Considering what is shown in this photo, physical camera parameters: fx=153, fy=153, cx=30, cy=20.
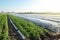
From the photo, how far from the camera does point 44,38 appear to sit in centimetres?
1276

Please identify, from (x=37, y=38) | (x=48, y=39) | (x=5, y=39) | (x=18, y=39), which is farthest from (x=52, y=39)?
(x=5, y=39)

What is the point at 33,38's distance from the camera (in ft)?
40.4

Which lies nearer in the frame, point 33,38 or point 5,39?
point 5,39

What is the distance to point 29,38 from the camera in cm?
1230

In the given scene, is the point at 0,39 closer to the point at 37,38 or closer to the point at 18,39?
the point at 18,39

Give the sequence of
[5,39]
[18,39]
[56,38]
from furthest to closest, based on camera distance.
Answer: [56,38] < [18,39] < [5,39]

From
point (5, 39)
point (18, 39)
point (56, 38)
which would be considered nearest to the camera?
point (5, 39)

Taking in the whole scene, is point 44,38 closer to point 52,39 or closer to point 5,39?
point 52,39

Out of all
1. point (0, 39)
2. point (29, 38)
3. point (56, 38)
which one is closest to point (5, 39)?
point (0, 39)

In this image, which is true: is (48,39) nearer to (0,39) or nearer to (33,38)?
(33,38)

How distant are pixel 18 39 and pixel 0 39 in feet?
4.97

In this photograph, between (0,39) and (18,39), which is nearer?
(0,39)

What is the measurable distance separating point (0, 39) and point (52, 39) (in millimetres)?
4287

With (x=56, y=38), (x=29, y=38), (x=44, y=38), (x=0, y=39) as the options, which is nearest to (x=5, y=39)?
(x=0, y=39)
